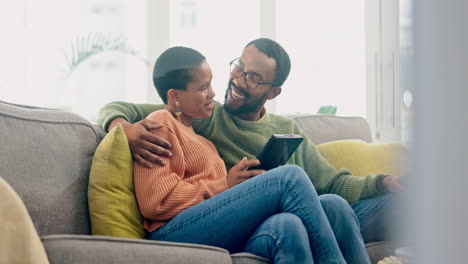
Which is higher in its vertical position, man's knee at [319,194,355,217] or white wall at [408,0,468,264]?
white wall at [408,0,468,264]

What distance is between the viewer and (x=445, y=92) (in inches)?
6.3

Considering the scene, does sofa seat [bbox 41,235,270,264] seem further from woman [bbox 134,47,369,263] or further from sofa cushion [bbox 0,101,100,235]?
sofa cushion [bbox 0,101,100,235]

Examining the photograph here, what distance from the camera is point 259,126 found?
208cm

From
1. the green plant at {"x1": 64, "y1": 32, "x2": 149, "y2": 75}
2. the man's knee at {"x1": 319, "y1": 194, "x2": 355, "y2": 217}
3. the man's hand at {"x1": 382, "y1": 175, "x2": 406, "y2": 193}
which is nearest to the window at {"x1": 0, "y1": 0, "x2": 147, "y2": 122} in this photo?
the green plant at {"x1": 64, "y1": 32, "x2": 149, "y2": 75}

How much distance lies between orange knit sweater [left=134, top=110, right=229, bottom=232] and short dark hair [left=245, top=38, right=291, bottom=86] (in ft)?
1.47

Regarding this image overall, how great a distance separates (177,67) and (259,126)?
14.6 inches

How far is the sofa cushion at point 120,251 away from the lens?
4.16ft

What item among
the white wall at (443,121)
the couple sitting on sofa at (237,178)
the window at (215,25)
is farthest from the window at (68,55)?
the white wall at (443,121)

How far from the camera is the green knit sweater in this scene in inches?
76.3

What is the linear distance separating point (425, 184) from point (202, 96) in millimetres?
1794

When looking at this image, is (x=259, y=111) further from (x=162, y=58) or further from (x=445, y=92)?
(x=445, y=92)

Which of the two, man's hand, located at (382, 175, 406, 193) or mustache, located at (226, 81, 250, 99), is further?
mustache, located at (226, 81, 250, 99)

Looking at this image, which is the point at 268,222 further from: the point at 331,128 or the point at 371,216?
the point at 331,128

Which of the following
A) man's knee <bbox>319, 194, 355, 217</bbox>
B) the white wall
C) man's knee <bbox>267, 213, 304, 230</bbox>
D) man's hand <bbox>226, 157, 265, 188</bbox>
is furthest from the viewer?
man's hand <bbox>226, 157, 265, 188</bbox>
